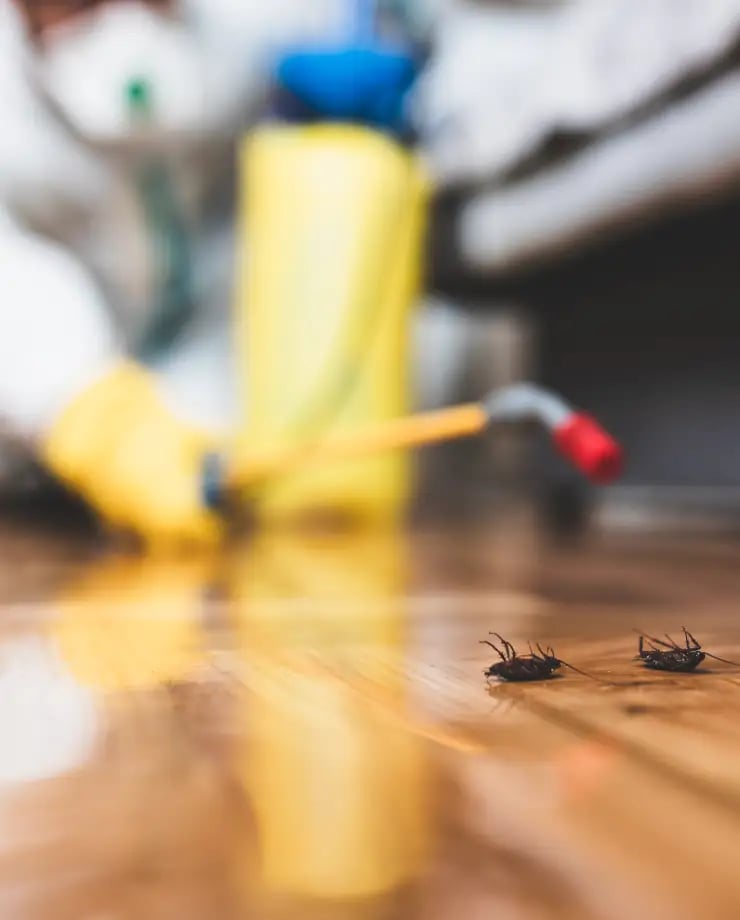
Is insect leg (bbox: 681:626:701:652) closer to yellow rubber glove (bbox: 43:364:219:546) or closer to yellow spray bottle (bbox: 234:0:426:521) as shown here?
yellow rubber glove (bbox: 43:364:219:546)

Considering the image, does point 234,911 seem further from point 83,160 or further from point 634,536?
point 83,160

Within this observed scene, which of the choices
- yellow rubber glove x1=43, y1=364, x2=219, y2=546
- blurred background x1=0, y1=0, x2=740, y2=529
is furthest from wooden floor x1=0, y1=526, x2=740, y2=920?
blurred background x1=0, y1=0, x2=740, y2=529

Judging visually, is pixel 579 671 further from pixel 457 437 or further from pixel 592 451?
pixel 457 437

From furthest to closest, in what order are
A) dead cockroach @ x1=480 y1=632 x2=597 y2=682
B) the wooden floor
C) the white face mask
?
the white face mask → dead cockroach @ x1=480 y1=632 x2=597 y2=682 → the wooden floor

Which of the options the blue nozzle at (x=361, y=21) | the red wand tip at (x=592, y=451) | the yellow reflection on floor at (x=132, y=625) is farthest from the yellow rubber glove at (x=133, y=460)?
the blue nozzle at (x=361, y=21)

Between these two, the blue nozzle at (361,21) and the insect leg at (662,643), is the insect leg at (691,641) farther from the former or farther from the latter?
the blue nozzle at (361,21)

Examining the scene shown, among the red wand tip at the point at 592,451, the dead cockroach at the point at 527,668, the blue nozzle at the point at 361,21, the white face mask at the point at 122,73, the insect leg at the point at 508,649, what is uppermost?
the blue nozzle at the point at 361,21

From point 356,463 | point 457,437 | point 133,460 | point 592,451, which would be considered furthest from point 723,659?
point 356,463

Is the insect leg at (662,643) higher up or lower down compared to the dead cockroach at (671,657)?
higher up
